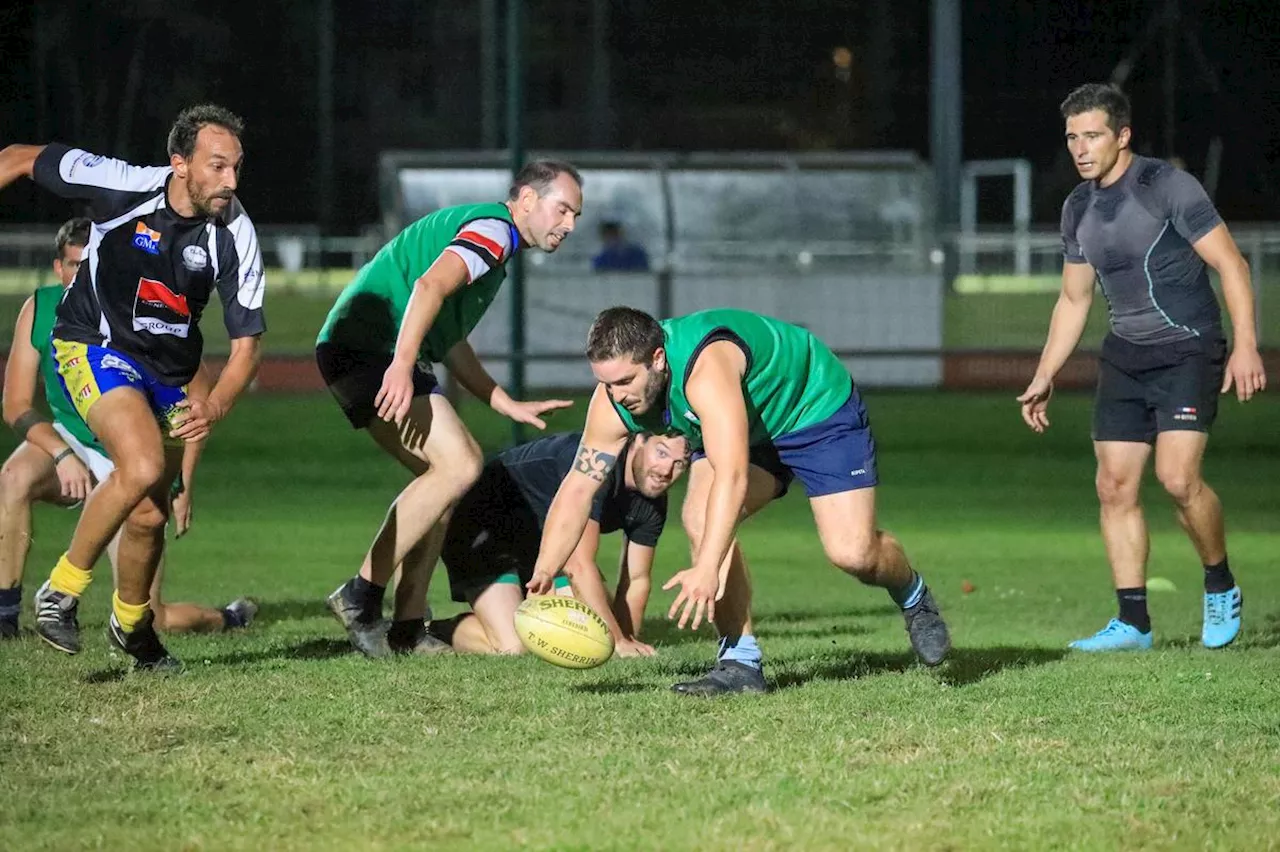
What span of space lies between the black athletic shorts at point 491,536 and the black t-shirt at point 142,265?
150 cm

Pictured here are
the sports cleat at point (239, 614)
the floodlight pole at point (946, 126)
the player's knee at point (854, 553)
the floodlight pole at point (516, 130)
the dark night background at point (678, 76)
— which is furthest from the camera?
the dark night background at point (678, 76)

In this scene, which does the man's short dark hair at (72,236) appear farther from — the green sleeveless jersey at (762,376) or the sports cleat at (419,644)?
the green sleeveless jersey at (762,376)

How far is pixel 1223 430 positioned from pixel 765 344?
572 inches

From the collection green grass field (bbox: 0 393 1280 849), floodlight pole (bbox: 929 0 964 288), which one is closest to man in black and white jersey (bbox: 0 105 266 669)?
green grass field (bbox: 0 393 1280 849)

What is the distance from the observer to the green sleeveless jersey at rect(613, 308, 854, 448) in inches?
237

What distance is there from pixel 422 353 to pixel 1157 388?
3.12m

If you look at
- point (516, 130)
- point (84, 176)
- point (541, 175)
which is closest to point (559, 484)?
point (541, 175)

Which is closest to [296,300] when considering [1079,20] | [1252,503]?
[1252,503]

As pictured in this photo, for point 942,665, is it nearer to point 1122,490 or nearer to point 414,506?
point 1122,490

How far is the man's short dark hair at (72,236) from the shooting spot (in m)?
7.99

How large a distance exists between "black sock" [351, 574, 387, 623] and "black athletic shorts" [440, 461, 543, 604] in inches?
29.3

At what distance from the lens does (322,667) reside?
23.0ft

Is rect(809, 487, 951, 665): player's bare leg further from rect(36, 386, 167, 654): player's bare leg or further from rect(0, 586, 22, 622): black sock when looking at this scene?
A: rect(0, 586, 22, 622): black sock

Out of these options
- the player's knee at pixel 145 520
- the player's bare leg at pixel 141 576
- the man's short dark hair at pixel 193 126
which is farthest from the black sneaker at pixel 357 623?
the man's short dark hair at pixel 193 126
